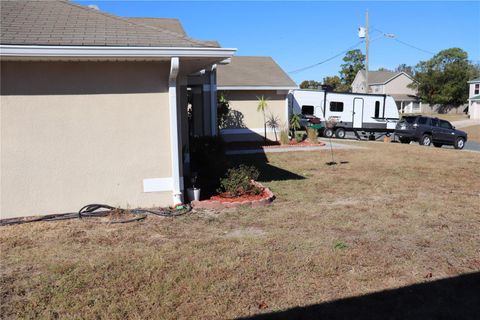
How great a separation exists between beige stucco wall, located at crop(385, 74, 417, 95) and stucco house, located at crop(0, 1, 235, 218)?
61077mm

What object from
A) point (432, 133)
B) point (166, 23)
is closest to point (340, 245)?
point (166, 23)

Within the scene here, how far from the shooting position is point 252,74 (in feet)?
72.8

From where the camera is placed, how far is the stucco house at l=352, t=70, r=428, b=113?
62.7 m

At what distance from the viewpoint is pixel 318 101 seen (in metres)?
27.3

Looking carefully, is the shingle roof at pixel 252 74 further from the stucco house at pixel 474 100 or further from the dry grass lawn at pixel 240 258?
the stucco house at pixel 474 100

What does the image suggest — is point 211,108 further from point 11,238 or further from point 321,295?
point 321,295

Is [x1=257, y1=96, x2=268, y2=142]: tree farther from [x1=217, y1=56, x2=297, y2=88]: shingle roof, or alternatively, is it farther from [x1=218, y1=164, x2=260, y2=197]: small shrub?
[x1=218, y1=164, x2=260, y2=197]: small shrub

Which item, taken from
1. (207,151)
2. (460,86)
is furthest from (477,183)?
(460,86)

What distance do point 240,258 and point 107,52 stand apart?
3.79m

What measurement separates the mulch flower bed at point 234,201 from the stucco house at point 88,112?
52 cm

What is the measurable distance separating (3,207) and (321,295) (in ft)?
17.3

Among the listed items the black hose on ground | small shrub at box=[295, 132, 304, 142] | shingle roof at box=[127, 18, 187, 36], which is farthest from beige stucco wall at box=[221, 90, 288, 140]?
the black hose on ground

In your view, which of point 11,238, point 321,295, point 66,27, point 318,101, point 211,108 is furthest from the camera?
point 318,101

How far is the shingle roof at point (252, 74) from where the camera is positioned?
20828 mm
